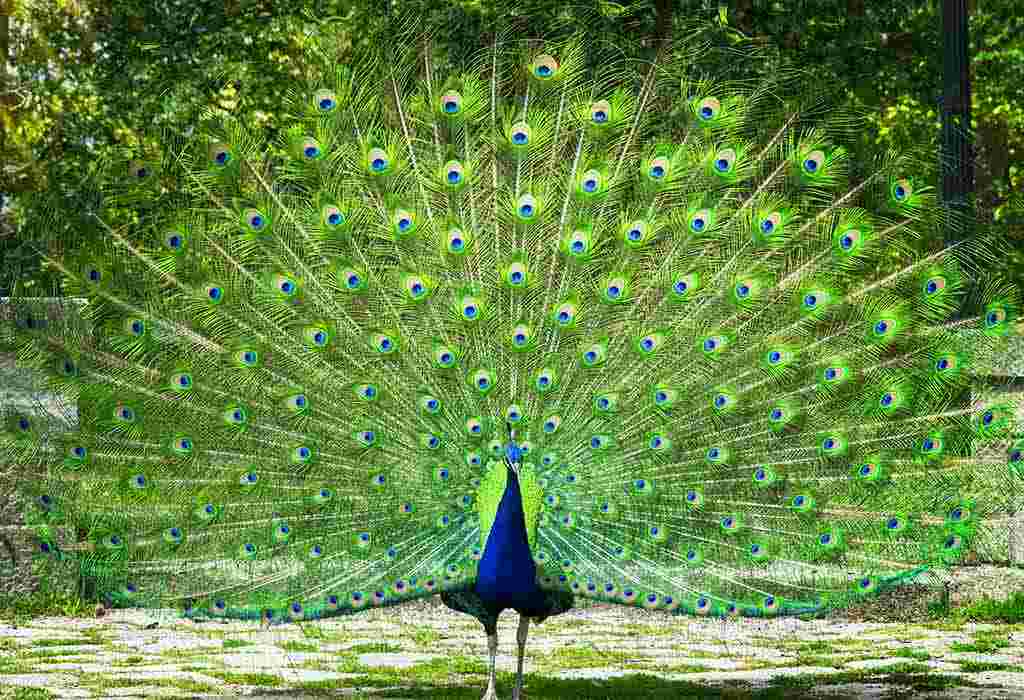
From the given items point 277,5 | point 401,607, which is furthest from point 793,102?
point 277,5

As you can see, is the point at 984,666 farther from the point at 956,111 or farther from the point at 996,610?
the point at 956,111

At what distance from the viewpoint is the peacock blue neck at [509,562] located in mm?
4594

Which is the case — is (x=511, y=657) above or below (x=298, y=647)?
below

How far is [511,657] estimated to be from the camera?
650cm

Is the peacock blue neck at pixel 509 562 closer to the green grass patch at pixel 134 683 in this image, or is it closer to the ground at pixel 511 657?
the ground at pixel 511 657

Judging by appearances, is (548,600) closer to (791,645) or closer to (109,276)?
(109,276)

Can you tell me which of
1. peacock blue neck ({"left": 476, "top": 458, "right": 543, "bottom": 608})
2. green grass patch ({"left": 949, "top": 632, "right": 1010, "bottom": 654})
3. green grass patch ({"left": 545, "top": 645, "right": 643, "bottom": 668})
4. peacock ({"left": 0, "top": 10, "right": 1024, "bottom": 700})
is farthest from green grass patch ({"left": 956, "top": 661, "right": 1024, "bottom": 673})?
peacock blue neck ({"left": 476, "top": 458, "right": 543, "bottom": 608})

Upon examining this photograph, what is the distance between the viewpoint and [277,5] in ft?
35.0

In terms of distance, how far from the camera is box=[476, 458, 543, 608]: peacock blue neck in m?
4.59

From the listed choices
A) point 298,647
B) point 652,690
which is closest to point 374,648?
point 298,647

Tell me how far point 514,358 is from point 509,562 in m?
0.66

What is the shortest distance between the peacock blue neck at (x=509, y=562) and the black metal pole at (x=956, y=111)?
248 cm

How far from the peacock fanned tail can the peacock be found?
0.01m

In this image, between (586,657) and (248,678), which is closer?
(248,678)
